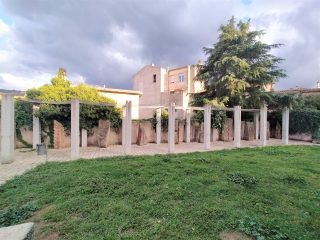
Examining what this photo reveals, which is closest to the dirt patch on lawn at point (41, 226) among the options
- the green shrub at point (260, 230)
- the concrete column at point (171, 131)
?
the green shrub at point (260, 230)

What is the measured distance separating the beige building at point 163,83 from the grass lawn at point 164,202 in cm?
2184

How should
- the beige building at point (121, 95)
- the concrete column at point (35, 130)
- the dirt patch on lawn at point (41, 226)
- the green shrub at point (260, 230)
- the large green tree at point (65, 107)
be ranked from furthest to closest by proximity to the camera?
1. the beige building at point (121, 95)
2. the large green tree at point (65, 107)
3. the concrete column at point (35, 130)
4. the dirt patch on lawn at point (41, 226)
5. the green shrub at point (260, 230)

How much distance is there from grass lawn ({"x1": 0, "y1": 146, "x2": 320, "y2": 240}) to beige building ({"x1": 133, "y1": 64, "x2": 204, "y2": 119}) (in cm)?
2184

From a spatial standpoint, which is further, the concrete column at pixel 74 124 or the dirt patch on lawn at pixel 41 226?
the concrete column at pixel 74 124

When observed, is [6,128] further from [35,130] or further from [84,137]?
[84,137]

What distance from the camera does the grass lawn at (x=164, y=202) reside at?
13.1 feet

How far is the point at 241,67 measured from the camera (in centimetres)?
1767

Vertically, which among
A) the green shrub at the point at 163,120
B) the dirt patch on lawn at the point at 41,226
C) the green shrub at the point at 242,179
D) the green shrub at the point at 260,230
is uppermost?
the green shrub at the point at 163,120

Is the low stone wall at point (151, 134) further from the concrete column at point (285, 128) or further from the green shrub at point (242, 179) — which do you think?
the green shrub at point (242, 179)

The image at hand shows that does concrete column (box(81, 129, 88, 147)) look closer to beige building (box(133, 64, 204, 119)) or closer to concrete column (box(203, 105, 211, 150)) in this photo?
concrete column (box(203, 105, 211, 150))

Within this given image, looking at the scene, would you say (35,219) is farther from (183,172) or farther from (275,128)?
(275,128)

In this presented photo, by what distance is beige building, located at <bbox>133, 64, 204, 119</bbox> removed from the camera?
30531 millimetres

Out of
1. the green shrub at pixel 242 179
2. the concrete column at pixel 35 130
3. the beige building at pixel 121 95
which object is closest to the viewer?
the green shrub at pixel 242 179

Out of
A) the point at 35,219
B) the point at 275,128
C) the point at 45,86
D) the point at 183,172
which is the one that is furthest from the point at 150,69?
the point at 35,219
